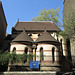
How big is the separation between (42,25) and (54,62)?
10.7 m

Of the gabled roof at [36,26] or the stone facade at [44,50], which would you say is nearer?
the stone facade at [44,50]

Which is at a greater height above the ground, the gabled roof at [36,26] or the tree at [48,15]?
the tree at [48,15]

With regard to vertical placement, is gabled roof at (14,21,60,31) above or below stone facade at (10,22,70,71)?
above

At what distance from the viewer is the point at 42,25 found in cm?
2534

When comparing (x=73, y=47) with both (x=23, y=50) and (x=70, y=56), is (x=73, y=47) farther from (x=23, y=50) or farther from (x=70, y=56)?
(x=23, y=50)

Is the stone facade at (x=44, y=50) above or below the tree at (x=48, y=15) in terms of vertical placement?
below

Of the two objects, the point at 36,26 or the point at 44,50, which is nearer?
the point at 44,50

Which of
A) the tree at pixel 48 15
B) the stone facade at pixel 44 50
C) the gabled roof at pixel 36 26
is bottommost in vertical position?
the stone facade at pixel 44 50

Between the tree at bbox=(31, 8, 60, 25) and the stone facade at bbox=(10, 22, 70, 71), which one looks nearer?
the stone facade at bbox=(10, 22, 70, 71)

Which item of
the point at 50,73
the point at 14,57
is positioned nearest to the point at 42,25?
the point at 14,57

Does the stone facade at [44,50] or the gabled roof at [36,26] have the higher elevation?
the gabled roof at [36,26]

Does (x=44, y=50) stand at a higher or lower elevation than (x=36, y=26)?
lower

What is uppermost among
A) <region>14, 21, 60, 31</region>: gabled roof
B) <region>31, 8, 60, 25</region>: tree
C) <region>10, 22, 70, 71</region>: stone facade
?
<region>31, 8, 60, 25</region>: tree

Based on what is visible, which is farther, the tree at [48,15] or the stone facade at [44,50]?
the tree at [48,15]
